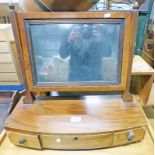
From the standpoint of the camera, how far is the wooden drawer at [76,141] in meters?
0.76

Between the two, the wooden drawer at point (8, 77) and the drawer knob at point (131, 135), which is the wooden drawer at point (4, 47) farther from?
the drawer knob at point (131, 135)

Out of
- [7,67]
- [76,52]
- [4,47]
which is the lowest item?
[7,67]

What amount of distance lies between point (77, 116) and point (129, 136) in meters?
0.26

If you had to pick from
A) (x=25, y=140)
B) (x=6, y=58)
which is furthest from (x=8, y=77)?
(x=25, y=140)

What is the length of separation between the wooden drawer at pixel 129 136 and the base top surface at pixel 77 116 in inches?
1.2

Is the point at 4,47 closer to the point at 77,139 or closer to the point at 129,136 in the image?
the point at 77,139

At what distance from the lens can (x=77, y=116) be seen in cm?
83

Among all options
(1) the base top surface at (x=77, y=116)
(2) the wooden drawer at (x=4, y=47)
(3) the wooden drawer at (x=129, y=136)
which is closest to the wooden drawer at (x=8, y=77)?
(2) the wooden drawer at (x=4, y=47)

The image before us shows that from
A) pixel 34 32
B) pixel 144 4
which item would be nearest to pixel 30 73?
pixel 34 32

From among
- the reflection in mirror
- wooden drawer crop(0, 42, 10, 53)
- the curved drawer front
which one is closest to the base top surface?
the curved drawer front

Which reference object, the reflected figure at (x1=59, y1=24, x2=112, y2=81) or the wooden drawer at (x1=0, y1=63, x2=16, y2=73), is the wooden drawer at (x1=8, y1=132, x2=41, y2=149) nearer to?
the reflected figure at (x1=59, y1=24, x2=112, y2=81)

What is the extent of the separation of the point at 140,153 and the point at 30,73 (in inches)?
25.8

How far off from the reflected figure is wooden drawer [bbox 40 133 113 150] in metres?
0.28

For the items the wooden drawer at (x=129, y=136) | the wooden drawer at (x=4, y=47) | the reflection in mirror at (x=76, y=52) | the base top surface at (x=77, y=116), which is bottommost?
the wooden drawer at (x=129, y=136)
